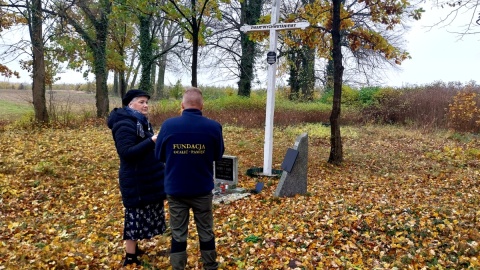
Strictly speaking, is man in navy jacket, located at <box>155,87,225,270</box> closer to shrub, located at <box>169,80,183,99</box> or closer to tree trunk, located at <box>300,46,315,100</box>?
tree trunk, located at <box>300,46,315,100</box>

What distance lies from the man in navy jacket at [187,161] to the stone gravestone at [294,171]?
316 cm

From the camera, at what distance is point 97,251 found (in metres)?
4.54

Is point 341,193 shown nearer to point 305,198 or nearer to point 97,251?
point 305,198

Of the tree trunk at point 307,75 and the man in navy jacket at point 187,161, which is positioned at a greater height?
the tree trunk at point 307,75

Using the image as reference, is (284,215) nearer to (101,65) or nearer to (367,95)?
(101,65)

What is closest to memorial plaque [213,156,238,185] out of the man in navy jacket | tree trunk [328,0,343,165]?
the man in navy jacket

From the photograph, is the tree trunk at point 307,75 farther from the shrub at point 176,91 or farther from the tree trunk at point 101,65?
the tree trunk at point 101,65

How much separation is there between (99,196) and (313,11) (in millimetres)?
6940

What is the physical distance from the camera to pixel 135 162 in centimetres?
367

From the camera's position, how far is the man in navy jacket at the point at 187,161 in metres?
3.29

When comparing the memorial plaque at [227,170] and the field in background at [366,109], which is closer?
the memorial plaque at [227,170]

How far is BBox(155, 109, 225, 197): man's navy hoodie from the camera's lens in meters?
3.28

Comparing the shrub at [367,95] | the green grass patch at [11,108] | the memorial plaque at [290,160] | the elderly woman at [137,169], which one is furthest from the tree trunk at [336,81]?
the green grass patch at [11,108]

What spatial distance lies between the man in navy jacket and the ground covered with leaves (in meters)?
0.82
